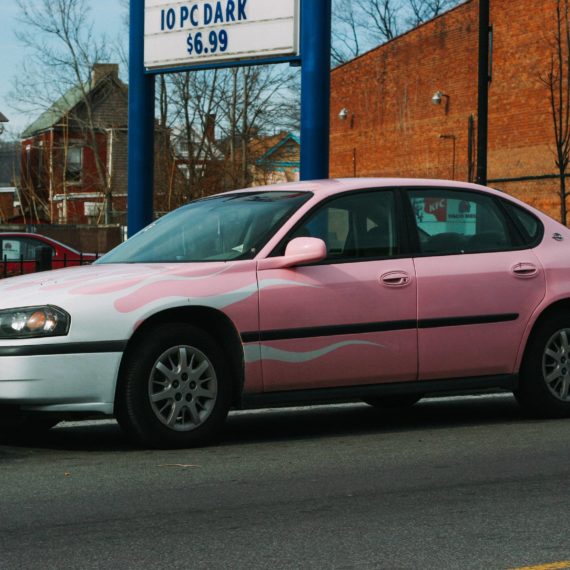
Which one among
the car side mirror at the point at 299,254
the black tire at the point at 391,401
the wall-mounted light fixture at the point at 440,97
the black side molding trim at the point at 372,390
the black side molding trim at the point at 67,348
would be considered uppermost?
the wall-mounted light fixture at the point at 440,97

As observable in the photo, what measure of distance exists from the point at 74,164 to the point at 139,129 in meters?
53.5

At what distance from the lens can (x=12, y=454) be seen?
720 cm

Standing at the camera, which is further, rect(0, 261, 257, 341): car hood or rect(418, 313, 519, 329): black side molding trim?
rect(418, 313, 519, 329): black side molding trim

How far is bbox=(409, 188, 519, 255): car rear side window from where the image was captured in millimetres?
8094

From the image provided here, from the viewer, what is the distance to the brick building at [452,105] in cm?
3278

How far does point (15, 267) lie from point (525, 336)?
14.5 metres

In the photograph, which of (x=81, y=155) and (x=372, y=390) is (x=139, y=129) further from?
(x=81, y=155)

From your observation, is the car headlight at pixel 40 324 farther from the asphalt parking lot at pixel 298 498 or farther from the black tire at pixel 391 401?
the black tire at pixel 391 401

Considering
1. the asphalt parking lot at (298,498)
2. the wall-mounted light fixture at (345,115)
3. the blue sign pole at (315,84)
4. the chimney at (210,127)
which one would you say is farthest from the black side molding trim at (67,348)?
the wall-mounted light fixture at (345,115)

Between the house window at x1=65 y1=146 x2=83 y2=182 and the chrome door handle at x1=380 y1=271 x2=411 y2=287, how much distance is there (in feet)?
199

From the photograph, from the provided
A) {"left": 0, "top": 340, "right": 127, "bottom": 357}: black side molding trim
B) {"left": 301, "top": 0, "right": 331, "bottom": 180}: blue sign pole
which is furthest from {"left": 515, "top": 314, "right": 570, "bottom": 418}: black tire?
{"left": 301, "top": 0, "right": 331, "bottom": 180}: blue sign pole

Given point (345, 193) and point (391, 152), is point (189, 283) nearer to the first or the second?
point (345, 193)

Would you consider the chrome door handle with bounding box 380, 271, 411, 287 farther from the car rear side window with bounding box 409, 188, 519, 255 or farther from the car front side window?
the car rear side window with bounding box 409, 188, 519, 255

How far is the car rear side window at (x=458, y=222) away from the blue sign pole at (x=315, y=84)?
5315mm
